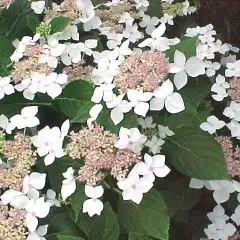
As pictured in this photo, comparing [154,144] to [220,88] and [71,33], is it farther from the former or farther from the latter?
[71,33]

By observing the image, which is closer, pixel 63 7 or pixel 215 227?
pixel 215 227

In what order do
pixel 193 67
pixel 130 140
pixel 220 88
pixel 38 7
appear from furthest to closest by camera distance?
pixel 38 7 → pixel 220 88 → pixel 193 67 → pixel 130 140

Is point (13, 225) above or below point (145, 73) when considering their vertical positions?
below

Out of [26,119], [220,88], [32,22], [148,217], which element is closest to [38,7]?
[32,22]

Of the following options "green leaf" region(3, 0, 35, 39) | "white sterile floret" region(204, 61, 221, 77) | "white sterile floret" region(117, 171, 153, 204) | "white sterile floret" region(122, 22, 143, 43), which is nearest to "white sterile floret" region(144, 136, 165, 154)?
"white sterile floret" region(117, 171, 153, 204)

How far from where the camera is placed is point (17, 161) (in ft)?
3.19

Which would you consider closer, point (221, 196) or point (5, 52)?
point (221, 196)

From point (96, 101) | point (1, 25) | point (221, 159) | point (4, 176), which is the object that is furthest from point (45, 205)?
point (1, 25)

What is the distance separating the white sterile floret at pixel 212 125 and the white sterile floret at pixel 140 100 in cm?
19

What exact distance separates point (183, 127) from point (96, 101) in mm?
168

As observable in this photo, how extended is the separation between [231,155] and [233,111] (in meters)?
0.09

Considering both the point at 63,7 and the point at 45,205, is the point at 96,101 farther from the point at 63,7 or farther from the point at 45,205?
the point at 63,7

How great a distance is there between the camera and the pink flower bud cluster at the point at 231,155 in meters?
1.04

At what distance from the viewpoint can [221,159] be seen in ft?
3.22
